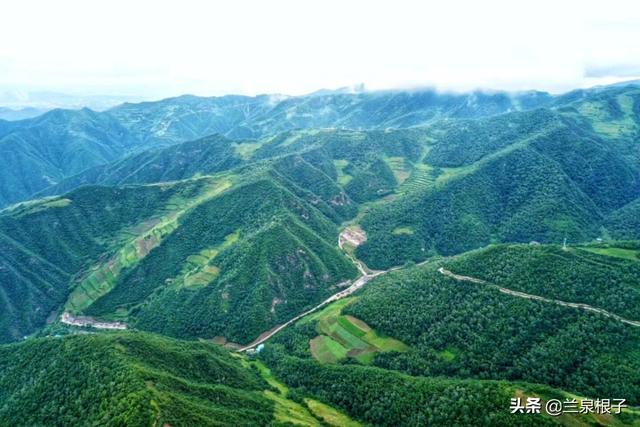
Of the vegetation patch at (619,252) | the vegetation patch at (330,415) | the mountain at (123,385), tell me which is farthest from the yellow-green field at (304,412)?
the vegetation patch at (619,252)

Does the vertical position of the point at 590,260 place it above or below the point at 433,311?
above

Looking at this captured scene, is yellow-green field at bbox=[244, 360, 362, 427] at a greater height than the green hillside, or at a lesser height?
lesser

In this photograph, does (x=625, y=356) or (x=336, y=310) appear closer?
(x=625, y=356)

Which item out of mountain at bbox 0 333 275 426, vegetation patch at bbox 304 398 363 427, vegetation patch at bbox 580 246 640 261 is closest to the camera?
mountain at bbox 0 333 275 426

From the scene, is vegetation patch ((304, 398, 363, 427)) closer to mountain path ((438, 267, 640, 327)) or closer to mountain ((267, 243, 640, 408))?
mountain ((267, 243, 640, 408))

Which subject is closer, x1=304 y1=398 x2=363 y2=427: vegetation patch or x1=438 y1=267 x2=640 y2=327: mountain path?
x1=304 y1=398 x2=363 y2=427: vegetation patch

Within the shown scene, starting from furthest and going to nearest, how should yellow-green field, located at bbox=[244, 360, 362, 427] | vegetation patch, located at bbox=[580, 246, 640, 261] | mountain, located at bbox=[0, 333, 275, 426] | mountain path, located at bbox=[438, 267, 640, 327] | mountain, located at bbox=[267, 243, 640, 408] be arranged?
vegetation patch, located at bbox=[580, 246, 640, 261] < mountain path, located at bbox=[438, 267, 640, 327] < yellow-green field, located at bbox=[244, 360, 362, 427] < mountain, located at bbox=[267, 243, 640, 408] < mountain, located at bbox=[0, 333, 275, 426]

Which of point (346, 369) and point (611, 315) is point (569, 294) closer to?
point (611, 315)

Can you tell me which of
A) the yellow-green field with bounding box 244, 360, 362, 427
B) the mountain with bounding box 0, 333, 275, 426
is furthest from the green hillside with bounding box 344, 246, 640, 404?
the mountain with bounding box 0, 333, 275, 426

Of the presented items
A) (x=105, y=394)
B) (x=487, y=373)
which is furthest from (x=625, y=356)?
(x=105, y=394)

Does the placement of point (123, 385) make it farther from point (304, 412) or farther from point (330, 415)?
point (330, 415)
